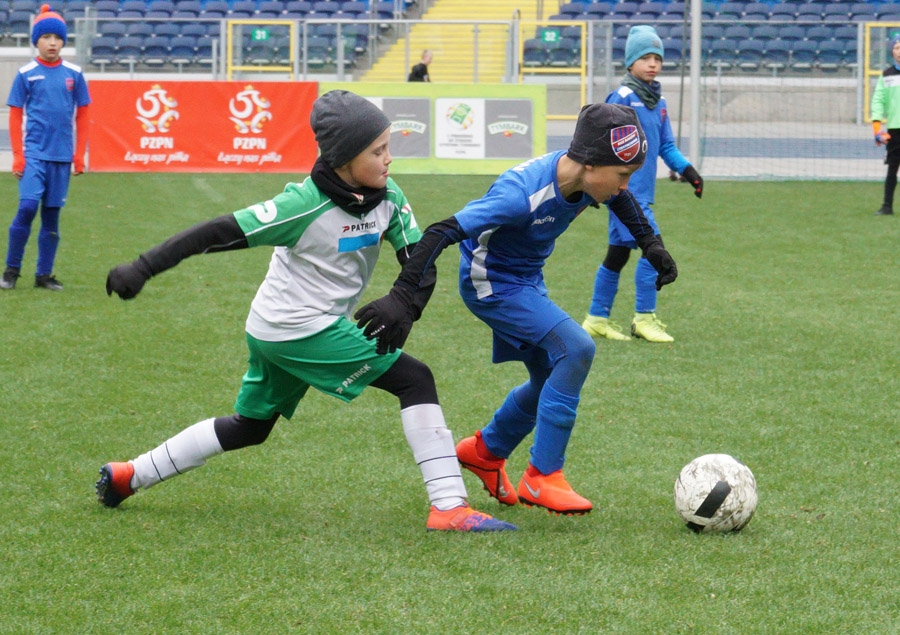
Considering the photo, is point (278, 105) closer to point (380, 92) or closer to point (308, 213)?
point (380, 92)

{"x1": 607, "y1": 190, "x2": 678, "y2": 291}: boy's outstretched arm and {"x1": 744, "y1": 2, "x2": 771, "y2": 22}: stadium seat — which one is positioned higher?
{"x1": 744, "y1": 2, "x2": 771, "y2": 22}: stadium seat

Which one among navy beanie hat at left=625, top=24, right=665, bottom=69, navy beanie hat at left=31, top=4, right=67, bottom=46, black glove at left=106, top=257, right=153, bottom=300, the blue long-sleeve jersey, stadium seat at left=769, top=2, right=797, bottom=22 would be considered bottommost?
black glove at left=106, top=257, right=153, bottom=300

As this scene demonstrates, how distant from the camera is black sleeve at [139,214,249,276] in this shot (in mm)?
3656

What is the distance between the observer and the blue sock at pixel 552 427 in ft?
14.0

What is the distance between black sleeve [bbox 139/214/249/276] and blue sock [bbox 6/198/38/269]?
5.58 metres

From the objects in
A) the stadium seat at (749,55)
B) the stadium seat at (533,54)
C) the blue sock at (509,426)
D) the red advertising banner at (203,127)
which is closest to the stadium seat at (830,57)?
the stadium seat at (749,55)

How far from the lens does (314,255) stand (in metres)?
3.99

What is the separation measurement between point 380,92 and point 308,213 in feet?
46.8

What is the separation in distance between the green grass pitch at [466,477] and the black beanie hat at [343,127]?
132 centimetres

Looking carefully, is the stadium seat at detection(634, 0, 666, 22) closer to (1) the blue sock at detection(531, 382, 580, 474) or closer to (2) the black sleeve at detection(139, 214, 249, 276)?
(1) the blue sock at detection(531, 382, 580, 474)

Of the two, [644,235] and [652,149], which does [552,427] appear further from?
[652,149]

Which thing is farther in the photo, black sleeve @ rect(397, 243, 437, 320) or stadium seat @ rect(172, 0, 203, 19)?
stadium seat @ rect(172, 0, 203, 19)

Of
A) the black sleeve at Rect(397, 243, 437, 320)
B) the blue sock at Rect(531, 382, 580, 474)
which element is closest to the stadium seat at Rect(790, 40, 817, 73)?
the blue sock at Rect(531, 382, 580, 474)

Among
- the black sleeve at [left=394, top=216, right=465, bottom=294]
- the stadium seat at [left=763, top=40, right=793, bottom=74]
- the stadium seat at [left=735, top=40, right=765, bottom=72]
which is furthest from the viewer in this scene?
the stadium seat at [left=763, top=40, right=793, bottom=74]
